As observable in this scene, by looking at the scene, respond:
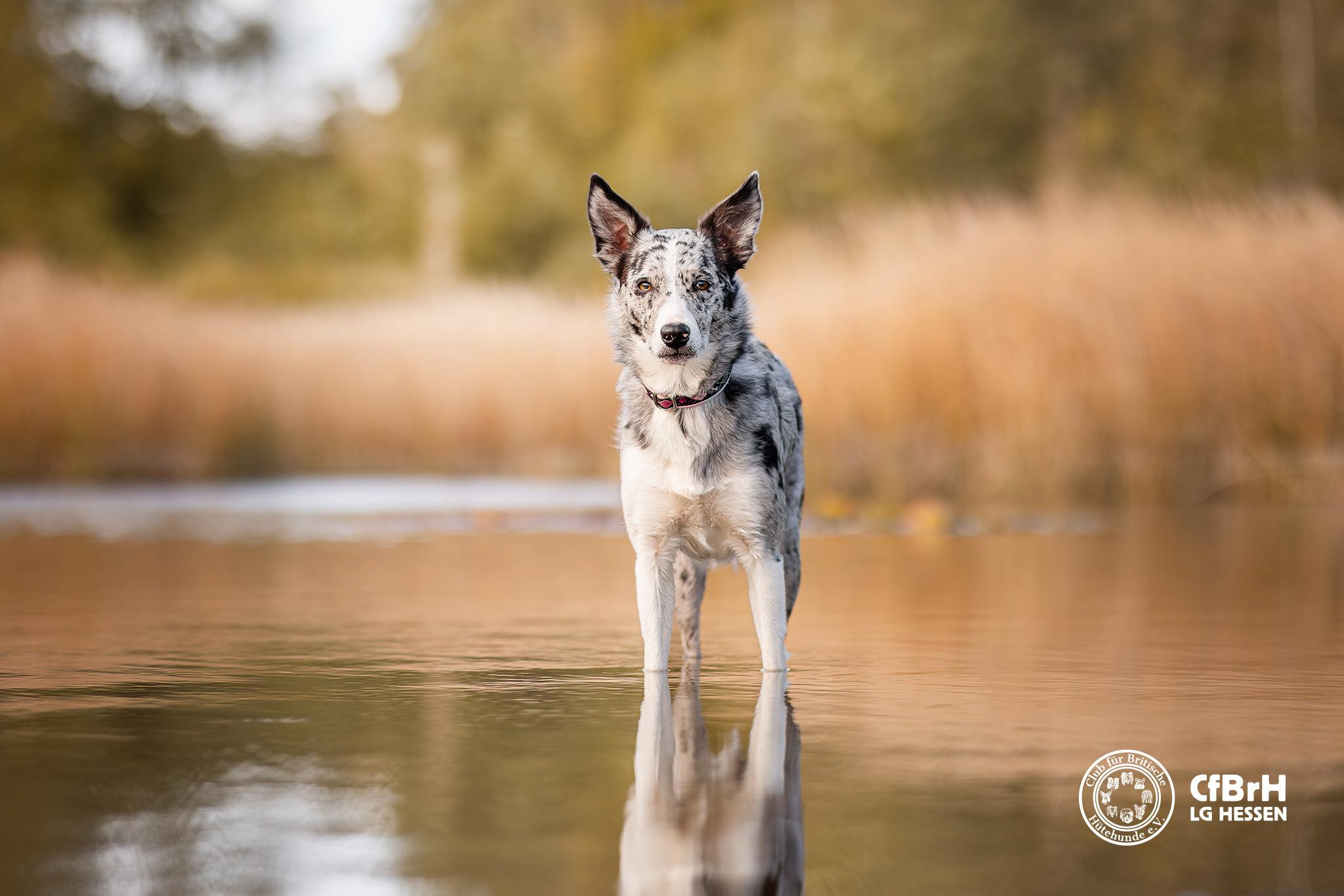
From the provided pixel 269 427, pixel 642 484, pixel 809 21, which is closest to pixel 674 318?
pixel 642 484

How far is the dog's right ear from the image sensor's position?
520 centimetres

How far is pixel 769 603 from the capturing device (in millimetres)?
4934

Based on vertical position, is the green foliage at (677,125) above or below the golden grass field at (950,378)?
above

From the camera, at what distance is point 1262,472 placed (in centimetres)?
1439

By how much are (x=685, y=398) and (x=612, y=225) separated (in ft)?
2.33

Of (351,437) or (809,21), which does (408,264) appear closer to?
(809,21)

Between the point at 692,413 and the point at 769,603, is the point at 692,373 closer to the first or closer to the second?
the point at 692,413

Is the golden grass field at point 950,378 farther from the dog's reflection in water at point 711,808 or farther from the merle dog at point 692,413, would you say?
the dog's reflection in water at point 711,808

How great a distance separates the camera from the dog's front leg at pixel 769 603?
16.1ft

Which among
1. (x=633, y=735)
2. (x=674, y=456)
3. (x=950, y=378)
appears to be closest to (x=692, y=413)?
(x=674, y=456)

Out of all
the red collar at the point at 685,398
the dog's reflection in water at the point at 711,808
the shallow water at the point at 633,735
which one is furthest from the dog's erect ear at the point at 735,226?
the dog's reflection in water at the point at 711,808

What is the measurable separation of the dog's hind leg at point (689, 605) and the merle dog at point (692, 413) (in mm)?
203

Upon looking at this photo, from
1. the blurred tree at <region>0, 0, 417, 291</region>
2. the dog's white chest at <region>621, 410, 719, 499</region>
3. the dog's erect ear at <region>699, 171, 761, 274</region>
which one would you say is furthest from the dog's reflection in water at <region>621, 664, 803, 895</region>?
the blurred tree at <region>0, 0, 417, 291</region>

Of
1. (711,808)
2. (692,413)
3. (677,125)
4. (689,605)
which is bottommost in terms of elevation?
(711,808)
